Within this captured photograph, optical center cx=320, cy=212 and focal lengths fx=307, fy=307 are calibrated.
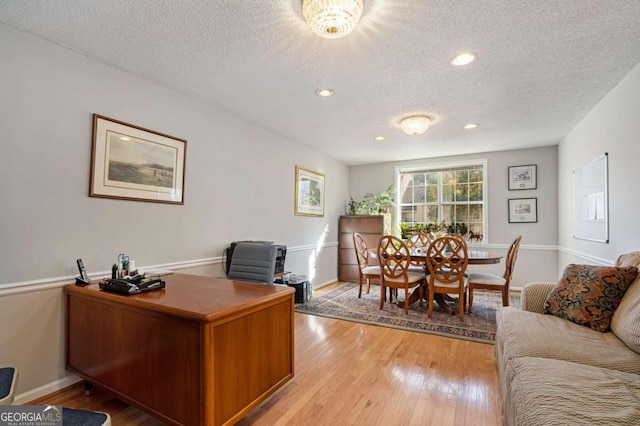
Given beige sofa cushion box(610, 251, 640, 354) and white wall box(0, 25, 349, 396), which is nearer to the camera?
beige sofa cushion box(610, 251, 640, 354)

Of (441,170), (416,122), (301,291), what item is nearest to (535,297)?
(416,122)

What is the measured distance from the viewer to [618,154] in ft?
8.72

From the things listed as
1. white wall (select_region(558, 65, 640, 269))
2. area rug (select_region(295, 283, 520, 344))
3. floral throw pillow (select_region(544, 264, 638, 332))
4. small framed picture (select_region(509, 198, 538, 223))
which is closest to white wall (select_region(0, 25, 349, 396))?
area rug (select_region(295, 283, 520, 344))

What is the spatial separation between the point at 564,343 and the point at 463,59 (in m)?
1.99

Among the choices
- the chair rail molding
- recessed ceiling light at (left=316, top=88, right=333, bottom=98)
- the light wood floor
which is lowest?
the light wood floor

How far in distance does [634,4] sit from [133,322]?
3289mm

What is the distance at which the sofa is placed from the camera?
A: 3.62 feet

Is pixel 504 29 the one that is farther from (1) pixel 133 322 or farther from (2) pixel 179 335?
(1) pixel 133 322

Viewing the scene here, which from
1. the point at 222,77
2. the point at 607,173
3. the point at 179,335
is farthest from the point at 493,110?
the point at 179,335

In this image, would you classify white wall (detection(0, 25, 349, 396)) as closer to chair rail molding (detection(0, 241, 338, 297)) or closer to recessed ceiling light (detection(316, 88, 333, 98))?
chair rail molding (detection(0, 241, 338, 297))

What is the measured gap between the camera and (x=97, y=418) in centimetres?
111

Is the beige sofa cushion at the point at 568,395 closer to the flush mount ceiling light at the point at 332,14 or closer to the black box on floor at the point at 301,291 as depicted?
the flush mount ceiling light at the point at 332,14

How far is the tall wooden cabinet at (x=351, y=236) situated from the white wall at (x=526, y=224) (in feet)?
5.58

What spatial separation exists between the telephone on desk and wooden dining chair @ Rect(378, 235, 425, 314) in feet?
8.32
